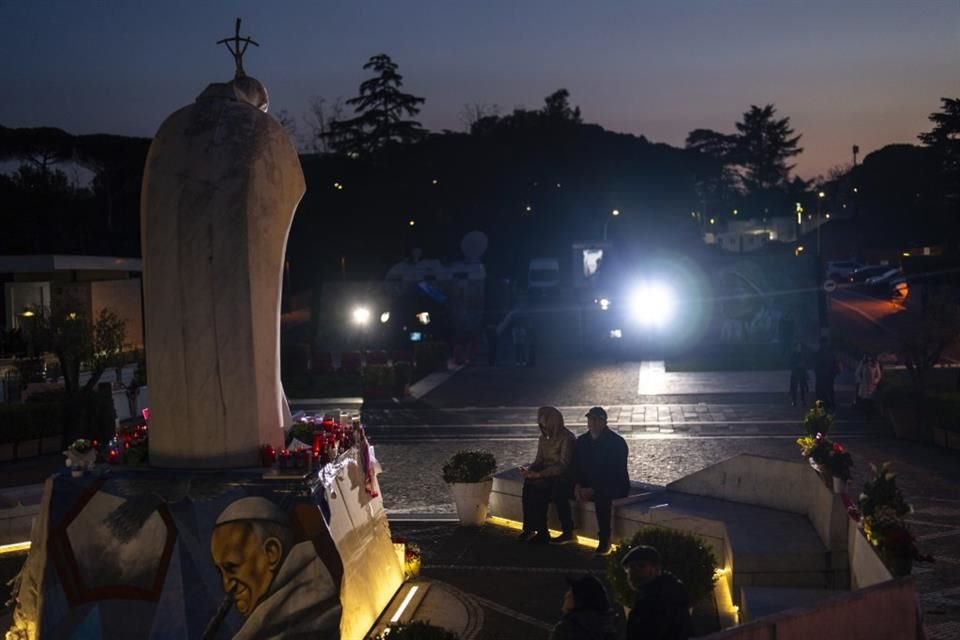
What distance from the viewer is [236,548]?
25.7 feet

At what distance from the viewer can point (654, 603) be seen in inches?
237

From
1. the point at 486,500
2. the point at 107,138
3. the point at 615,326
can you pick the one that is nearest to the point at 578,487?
the point at 486,500

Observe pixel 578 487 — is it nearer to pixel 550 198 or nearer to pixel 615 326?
pixel 615 326

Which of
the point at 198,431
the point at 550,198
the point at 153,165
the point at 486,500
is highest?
the point at 550,198

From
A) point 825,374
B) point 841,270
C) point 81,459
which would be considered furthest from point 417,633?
point 841,270

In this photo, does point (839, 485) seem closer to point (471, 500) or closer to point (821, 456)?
point (821, 456)

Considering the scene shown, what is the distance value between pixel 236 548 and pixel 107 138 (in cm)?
6299

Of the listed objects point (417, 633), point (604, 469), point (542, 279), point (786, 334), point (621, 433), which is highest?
point (542, 279)

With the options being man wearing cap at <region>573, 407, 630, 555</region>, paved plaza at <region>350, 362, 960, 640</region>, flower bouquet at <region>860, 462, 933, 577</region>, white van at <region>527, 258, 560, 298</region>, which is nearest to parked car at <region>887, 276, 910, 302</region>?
white van at <region>527, 258, 560, 298</region>

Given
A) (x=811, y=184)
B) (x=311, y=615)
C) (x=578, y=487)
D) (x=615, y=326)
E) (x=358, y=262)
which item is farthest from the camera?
(x=811, y=184)

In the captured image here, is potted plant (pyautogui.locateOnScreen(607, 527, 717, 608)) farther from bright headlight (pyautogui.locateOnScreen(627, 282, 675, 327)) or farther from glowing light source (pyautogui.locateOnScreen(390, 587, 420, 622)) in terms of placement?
bright headlight (pyautogui.locateOnScreen(627, 282, 675, 327))

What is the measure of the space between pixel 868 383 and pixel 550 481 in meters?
12.6

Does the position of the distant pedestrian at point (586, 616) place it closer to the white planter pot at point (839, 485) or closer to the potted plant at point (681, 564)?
the potted plant at point (681, 564)

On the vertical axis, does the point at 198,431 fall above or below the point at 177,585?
above
